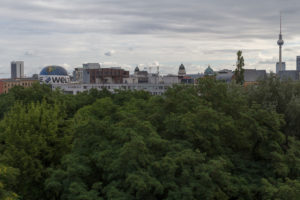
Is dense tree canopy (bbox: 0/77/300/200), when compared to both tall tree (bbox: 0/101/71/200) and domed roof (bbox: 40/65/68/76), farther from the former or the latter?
domed roof (bbox: 40/65/68/76)

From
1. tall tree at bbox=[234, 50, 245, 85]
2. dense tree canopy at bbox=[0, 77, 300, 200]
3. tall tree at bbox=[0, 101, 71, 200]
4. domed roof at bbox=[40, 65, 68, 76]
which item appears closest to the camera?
dense tree canopy at bbox=[0, 77, 300, 200]

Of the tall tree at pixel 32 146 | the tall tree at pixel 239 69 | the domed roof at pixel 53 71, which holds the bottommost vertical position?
the tall tree at pixel 32 146

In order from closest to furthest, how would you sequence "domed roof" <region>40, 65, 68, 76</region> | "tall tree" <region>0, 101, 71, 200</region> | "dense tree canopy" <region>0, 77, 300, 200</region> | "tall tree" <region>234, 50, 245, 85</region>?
"dense tree canopy" <region>0, 77, 300, 200</region>
"tall tree" <region>0, 101, 71, 200</region>
"tall tree" <region>234, 50, 245, 85</region>
"domed roof" <region>40, 65, 68, 76</region>

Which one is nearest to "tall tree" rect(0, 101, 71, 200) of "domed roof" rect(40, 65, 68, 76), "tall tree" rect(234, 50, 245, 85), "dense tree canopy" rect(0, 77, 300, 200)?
"dense tree canopy" rect(0, 77, 300, 200)

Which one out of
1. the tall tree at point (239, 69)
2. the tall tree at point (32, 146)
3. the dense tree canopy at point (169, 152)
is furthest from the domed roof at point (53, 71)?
the tall tree at point (32, 146)

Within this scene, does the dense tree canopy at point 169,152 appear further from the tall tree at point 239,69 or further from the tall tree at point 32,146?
the tall tree at point 239,69

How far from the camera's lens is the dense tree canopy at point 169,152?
1922cm

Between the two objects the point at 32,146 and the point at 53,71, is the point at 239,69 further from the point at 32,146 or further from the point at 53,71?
the point at 53,71

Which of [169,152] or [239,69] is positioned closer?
[169,152]

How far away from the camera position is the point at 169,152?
21172 mm

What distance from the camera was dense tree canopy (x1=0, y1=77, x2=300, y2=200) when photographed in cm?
1922

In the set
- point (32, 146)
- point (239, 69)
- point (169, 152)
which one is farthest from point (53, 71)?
point (169, 152)

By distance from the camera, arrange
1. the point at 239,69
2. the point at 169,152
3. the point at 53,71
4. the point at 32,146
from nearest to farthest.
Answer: the point at 169,152
the point at 32,146
the point at 239,69
the point at 53,71

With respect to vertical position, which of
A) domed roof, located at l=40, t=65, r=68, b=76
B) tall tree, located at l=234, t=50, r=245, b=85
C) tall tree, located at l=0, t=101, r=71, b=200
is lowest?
tall tree, located at l=0, t=101, r=71, b=200
